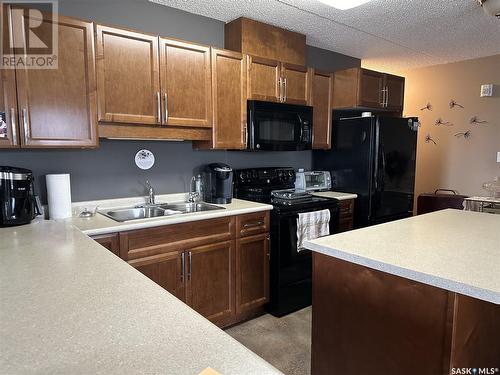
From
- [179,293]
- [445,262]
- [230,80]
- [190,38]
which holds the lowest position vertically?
[179,293]

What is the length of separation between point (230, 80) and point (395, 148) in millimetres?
1857

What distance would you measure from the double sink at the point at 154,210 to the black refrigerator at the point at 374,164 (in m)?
1.55

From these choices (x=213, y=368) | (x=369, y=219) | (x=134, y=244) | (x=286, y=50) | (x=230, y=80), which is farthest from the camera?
(x=369, y=219)

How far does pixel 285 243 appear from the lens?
2.65 metres

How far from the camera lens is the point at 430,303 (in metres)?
1.17

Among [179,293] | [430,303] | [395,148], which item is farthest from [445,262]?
[395,148]

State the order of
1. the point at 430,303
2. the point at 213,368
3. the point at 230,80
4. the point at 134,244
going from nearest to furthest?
the point at 213,368, the point at 430,303, the point at 134,244, the point at 230,80

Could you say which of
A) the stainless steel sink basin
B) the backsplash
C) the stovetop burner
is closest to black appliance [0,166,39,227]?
the backsplash

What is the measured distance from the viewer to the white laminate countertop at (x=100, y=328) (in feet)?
2.07

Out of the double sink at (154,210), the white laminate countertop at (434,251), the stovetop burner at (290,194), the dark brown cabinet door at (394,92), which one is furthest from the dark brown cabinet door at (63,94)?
the dark brown cabinet door at (394,92)

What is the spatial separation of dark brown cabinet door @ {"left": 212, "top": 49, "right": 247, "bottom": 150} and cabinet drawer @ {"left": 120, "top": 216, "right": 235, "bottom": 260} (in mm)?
663

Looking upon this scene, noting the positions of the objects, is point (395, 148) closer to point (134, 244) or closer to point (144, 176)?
point (144, 176)

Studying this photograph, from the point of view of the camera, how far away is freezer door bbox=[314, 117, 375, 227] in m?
3.24

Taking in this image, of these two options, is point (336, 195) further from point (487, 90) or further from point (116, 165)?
point (487, 90)
